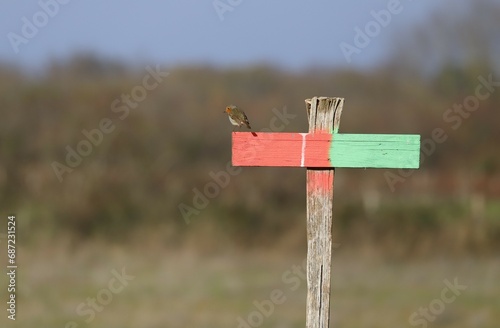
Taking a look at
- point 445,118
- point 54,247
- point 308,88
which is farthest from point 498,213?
point 54,247

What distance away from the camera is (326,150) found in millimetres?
4805

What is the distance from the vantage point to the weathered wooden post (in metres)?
4.79

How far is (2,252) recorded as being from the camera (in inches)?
566

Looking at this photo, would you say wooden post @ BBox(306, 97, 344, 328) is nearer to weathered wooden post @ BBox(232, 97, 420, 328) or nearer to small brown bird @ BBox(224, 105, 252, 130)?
weathered wooden post @ BBox(232, 97, 420, 328)

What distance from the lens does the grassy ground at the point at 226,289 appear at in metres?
11.7

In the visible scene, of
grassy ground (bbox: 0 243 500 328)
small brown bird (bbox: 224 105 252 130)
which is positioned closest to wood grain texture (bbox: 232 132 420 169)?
small brown bird (bbox: 224 105 252 130)

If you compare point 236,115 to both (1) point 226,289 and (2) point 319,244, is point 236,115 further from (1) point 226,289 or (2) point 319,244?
(1) point 226,289

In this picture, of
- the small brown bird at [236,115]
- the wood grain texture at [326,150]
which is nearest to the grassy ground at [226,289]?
the small brown bird at [236,115]

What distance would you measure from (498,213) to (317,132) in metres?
14.0

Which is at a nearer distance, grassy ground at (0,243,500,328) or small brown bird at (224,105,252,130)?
small brown bird at (224,105,252,130)

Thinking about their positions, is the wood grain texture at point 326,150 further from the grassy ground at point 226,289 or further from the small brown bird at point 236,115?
the grassy ground at point 226,289

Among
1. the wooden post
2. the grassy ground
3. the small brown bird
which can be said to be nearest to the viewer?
the wooden post

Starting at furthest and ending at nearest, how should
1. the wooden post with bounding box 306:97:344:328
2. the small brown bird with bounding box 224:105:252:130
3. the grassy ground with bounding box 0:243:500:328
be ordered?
the grassy ground with bounding box 0:243:500:328
the small brown bird with bounding box 224:105:252:130
the wooden post with bounding box 306:97:344:328

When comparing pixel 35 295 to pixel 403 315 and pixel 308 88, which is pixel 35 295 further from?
pixel 308 88
